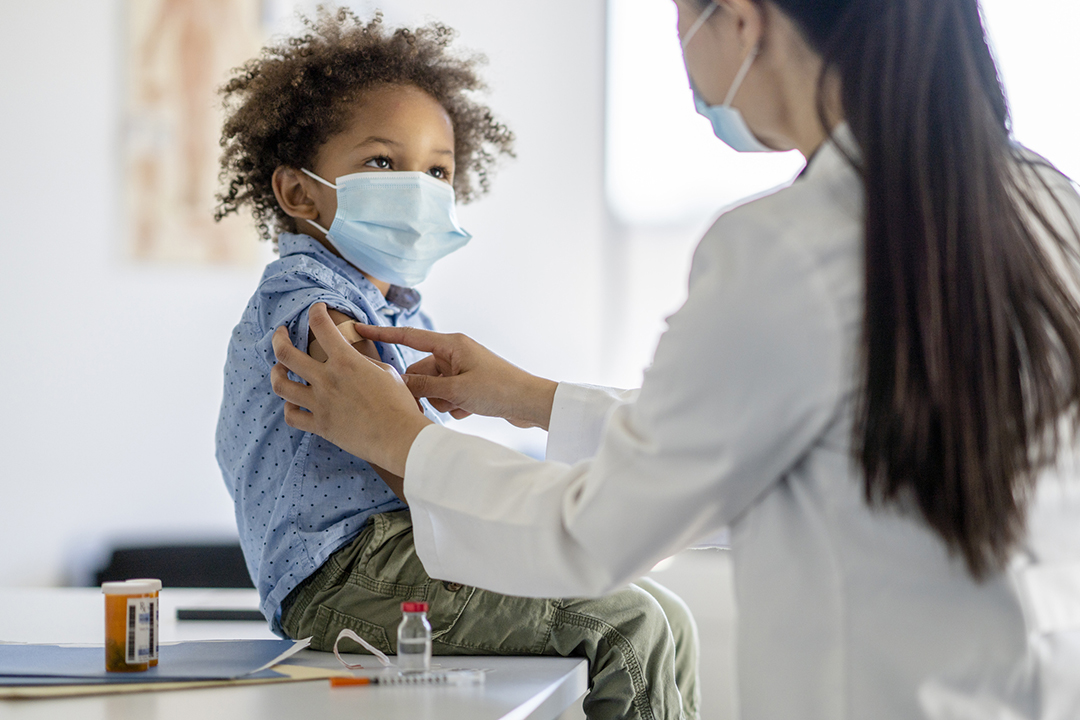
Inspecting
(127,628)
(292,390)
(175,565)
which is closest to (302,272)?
(292,390)

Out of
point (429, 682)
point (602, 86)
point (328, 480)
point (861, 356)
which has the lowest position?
point (429, 682)

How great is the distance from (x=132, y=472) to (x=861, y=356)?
2824mm

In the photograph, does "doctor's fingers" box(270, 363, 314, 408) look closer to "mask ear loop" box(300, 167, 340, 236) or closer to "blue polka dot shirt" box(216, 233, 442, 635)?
"blue polka dot shirt" box(216, 233, 442, 635)

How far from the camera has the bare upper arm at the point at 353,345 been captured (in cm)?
126

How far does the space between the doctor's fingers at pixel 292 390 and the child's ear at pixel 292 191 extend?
1.57 feet

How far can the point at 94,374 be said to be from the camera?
10.0 ft

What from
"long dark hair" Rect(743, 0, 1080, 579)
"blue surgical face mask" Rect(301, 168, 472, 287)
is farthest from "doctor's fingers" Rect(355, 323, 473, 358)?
"long dark hair" Rect(743, 0, 1080, 579)

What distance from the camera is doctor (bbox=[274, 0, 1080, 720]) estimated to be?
2.52 feet

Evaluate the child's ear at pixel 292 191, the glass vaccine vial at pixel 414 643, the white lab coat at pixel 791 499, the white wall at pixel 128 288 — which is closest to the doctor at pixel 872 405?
the white lab coat at pixel 791 499

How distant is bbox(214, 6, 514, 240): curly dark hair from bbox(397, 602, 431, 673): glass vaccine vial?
31.8 inches

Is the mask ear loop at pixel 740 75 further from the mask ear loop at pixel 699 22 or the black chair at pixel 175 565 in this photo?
the black chair at pixel 175 565

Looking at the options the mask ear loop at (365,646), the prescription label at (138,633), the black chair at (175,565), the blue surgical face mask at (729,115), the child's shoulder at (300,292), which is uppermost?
the blue surgical face mask at (729,115)

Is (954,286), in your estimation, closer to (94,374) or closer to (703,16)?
(703,16)

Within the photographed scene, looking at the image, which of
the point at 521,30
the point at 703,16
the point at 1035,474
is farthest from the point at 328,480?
the point at 521,30
